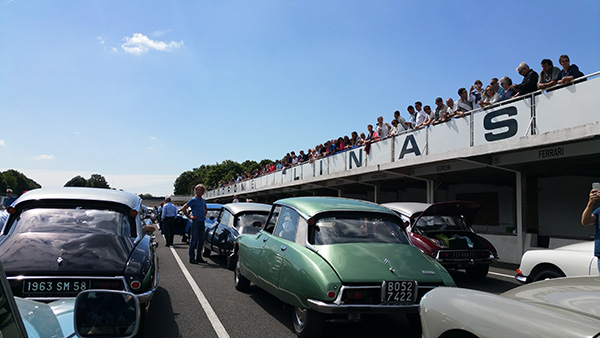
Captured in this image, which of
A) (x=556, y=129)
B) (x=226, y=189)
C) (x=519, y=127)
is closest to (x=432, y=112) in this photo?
(x=519, y=127)

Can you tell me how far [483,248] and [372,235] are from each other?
481cm

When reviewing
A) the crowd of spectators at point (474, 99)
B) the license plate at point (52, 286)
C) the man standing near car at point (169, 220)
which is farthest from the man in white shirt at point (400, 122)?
the license plate at point (52, 286)

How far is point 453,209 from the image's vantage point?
10047 mm

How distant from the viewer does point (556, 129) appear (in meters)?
10.8

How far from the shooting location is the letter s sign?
472 inches

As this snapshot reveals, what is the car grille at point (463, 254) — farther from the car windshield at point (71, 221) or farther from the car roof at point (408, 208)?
the car windshield at point (71, 221)

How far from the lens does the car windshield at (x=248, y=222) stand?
10541 mm

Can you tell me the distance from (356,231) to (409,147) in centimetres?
1093

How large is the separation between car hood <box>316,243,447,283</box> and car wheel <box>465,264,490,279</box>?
4833 mm

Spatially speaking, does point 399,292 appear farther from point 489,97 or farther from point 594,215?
point 489,97

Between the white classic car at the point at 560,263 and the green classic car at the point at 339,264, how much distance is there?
244 cm

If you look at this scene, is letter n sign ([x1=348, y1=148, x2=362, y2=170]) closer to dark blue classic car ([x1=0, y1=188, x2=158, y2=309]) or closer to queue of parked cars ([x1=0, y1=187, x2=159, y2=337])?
queue of parked cars ([x1=0, y1=187, x2=159, y2=337])

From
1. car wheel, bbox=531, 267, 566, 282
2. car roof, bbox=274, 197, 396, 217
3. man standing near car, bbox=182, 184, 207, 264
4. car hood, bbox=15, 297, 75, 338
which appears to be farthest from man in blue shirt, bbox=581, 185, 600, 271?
man standing near car, bbox=182, 184, 207, 264

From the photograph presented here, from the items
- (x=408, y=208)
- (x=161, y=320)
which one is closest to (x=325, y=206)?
(x=161, y=320)
